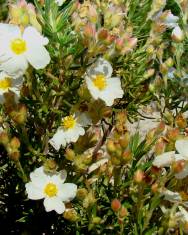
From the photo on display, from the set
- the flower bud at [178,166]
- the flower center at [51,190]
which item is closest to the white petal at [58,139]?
the flower center at [51,190]

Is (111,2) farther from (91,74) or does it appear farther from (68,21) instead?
(91,74)

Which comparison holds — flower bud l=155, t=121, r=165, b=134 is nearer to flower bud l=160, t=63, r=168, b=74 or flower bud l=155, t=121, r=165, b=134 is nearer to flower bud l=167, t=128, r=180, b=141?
flower bud l=167, t=128, r=180, b=141

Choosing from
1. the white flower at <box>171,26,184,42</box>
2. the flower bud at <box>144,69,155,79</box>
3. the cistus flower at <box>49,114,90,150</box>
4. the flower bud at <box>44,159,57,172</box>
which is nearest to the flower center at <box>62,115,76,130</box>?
the cistus flower at <box>49,114,90,150</box>

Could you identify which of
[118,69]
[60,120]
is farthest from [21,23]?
[118,69]

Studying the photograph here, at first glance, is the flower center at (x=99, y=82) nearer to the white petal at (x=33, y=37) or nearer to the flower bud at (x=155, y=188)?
the white petal at (x=33, y=37)

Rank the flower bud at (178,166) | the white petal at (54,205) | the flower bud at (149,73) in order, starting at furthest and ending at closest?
the flower bud at (149,73), the white petal at (54,205), the flower bud at (178,166)

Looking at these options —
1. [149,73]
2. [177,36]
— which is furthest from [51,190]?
[177,36]

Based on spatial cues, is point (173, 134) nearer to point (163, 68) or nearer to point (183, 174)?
point (183, 174)
